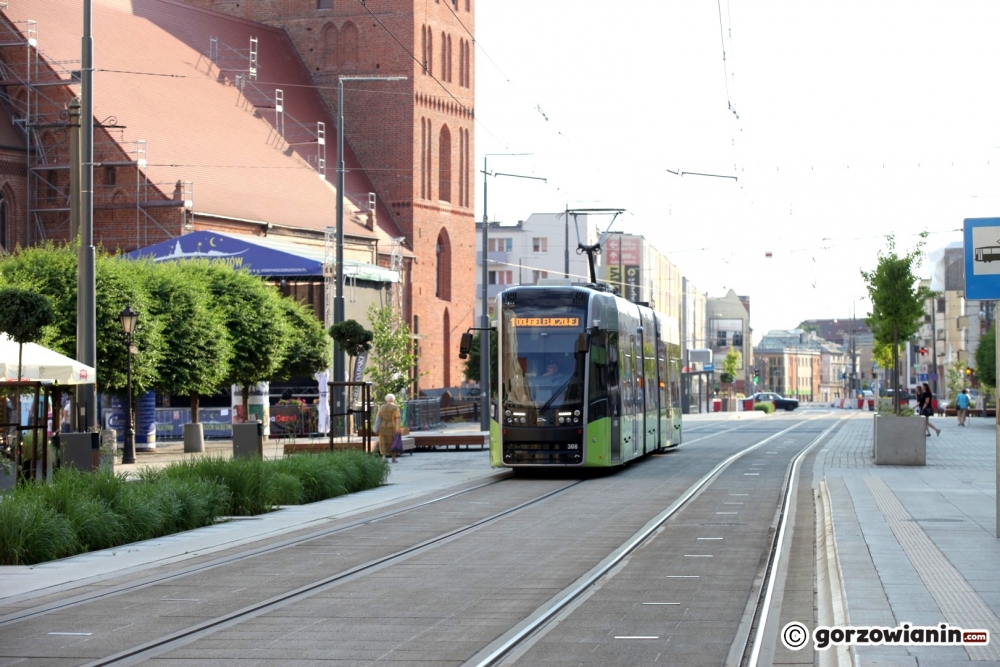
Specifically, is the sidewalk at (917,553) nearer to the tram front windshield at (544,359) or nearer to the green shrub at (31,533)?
the tram front windshield at (544,359)

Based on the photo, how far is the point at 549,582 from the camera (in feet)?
37.2

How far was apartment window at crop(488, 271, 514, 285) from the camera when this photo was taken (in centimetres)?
10419

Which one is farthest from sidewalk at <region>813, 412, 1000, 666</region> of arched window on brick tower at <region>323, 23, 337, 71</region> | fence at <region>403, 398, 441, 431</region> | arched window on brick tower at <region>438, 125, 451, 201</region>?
arched window on brick tower at <region>323, 23, 337, 71</region>

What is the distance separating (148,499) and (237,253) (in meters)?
34.9

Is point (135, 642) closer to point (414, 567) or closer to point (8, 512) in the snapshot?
point (414, 567)

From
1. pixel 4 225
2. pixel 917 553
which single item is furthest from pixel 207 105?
pixel 917 553

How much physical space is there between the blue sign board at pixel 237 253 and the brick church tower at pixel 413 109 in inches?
782

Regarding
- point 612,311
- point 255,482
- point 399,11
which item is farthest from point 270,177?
point 255,482

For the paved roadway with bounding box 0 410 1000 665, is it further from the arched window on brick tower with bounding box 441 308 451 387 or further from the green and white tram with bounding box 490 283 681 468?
the arched window on brick tower with bounding box 441 308 451 387

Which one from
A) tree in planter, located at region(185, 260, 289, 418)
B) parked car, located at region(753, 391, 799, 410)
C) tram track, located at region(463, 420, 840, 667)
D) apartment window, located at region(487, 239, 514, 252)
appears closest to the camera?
tram track, located at region(463, 420, 840, 667)

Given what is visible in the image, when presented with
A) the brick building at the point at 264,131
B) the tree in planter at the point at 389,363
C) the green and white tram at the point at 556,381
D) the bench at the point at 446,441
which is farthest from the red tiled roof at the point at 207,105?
the green and white tram at the point at 556,381

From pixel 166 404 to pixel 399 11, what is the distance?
27515mm

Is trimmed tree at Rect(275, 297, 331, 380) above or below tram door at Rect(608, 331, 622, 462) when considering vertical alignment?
above

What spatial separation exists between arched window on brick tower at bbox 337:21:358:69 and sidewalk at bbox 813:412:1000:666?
171ft
